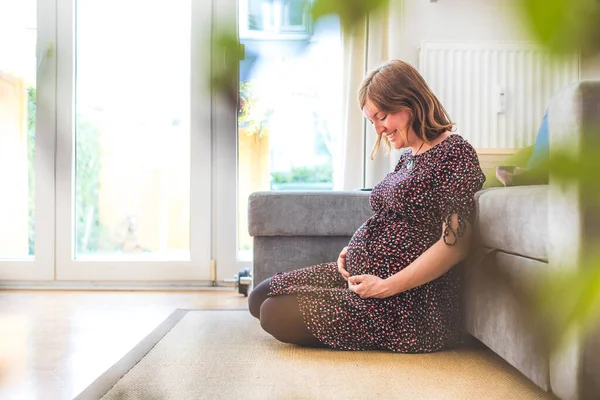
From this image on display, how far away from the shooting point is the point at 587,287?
0.19 m

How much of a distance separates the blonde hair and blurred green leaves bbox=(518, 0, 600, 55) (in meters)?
1.37

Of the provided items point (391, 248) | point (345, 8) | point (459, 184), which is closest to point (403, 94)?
point (459, 184)

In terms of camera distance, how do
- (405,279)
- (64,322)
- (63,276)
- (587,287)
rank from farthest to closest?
1. (63,276)
2. (64,322)
3. (405,279)
4. (587,287)

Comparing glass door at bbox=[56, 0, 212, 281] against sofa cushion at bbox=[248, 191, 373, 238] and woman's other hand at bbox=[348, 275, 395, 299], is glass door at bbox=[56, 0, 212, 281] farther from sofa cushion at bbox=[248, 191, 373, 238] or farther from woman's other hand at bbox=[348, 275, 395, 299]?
sofa cushion at bbox=[248, 191, 373, 238]

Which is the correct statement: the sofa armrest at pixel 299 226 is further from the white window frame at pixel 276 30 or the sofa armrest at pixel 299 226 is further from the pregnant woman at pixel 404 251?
the white window frame at pixel 276 30

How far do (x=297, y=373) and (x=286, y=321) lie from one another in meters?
0.22

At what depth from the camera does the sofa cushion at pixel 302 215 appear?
2225 millimetres

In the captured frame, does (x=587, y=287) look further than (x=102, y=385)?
No

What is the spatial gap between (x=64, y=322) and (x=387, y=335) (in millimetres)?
1165

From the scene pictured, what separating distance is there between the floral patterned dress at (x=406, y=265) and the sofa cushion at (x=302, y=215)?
56 centimetres

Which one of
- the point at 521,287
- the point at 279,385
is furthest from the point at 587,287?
the point at 279,385

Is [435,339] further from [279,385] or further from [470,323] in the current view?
[279,385]

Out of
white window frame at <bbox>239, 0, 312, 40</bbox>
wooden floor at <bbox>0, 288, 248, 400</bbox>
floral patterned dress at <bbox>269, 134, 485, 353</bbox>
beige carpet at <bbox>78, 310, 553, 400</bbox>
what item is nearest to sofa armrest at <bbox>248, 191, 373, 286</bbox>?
wooden floor at <bbox>0, 288, 248, 400</bbox>

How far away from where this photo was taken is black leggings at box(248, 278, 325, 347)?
1.63 m
